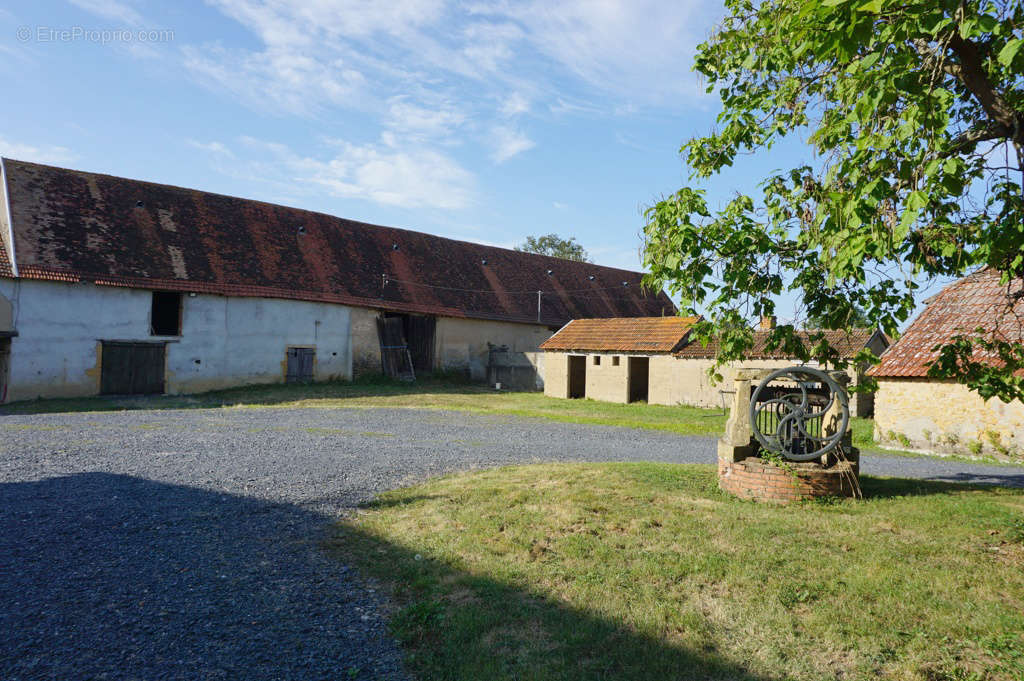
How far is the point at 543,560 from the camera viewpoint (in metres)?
5.45

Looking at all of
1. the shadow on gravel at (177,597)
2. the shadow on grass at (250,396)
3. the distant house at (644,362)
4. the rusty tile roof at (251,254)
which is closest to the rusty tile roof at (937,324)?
the distant house at (644,362)

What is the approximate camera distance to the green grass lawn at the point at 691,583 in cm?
388

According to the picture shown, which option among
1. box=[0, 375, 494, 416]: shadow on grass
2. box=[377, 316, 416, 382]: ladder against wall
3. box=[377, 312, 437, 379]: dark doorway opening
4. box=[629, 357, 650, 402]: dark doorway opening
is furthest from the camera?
box=[629, 357, 650, 402]: dark doorway opening

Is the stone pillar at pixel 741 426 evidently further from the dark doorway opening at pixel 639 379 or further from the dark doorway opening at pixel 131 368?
the dark doorway opening at pixel 131 368

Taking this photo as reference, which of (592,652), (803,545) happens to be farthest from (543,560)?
(803,545)

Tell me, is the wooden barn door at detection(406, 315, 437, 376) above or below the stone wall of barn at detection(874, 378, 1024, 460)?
above

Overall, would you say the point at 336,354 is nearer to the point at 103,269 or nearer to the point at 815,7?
the point at 103,269

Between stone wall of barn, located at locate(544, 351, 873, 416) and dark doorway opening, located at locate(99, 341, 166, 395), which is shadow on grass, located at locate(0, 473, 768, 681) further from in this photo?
stone wall of barn, located at locate(544, 351, 873, 416)

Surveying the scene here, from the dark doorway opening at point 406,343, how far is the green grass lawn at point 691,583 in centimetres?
2046

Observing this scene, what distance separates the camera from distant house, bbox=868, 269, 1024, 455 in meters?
13.7

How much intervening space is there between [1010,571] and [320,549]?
5.98 meters

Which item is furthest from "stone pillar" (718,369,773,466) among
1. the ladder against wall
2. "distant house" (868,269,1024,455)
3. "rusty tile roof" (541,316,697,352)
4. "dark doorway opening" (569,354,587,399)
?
the ladder against wall

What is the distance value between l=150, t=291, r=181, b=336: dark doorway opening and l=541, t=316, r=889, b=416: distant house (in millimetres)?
15192

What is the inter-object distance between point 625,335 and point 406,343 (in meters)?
10.4
